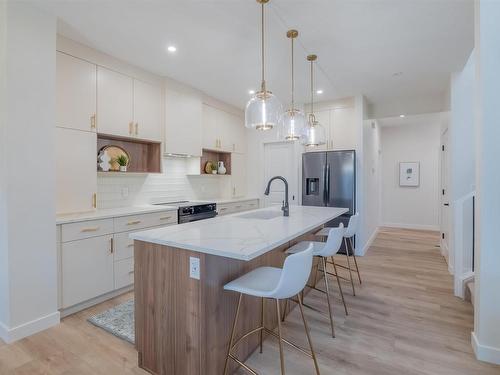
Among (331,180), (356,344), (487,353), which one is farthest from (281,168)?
(487,353)

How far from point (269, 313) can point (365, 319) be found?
929 mm

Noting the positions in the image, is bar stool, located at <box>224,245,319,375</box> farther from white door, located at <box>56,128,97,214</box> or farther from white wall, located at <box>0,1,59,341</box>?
white door, located at <box>56,128,97,214</box>

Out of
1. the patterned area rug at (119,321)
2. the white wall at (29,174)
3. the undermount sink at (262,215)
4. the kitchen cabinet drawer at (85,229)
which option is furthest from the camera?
the undermount sink at (262,215)

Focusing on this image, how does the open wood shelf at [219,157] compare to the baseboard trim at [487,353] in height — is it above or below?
above

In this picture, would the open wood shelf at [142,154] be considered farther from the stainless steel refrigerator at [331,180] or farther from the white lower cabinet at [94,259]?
the stainless steel refrigerator at [331,180]

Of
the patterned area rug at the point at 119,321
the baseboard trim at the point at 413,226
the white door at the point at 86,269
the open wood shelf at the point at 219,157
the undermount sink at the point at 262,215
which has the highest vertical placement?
the open wood shelf at the point at 219,157

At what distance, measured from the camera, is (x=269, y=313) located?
88.9 inches

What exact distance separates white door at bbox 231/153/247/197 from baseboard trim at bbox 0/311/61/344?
3378 mm

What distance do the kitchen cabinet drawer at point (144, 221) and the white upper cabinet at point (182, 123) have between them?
952mm

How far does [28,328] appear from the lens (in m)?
2.21

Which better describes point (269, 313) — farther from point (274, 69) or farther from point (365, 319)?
point (274, 69)

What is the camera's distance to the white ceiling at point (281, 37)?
2.26m

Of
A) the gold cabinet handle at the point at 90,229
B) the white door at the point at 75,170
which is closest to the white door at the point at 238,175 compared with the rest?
the white door at the point at 75,170

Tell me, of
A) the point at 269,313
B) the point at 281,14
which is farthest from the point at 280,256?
the point at 281,14
